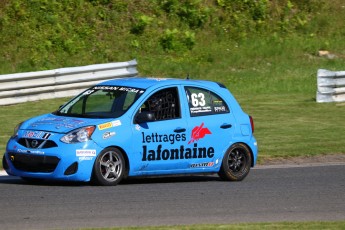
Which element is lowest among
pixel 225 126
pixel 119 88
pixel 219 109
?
pixel 225 126

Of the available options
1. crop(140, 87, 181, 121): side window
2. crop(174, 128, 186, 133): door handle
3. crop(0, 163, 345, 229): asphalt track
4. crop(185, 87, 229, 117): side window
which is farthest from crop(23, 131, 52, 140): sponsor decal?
crop(185, 87, 229, 117): side window

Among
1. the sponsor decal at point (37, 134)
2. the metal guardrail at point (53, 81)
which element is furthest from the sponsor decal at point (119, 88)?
the metal guardrail at point (53, 81)

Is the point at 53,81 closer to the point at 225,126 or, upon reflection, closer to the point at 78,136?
the point at 225,126

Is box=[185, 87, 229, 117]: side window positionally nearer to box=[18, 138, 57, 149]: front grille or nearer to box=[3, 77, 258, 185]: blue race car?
box=[3, 77, 258, 185]: blue race car

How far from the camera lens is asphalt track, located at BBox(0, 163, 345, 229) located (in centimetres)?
983

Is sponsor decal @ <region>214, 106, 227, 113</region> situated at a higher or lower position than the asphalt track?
higher

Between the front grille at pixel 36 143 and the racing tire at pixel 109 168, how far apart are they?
594 millimetres

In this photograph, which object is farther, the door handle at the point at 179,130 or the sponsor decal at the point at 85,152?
the door handle at the point at 179,130

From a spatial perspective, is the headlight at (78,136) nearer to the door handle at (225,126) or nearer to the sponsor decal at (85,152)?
the sponsor decal at (85,152)

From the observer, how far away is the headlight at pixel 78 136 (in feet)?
38.7

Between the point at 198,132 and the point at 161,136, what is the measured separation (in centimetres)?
62

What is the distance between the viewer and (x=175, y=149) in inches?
499

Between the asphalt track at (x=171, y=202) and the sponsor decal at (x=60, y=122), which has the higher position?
the sponsor decal at (x=60, y=122)

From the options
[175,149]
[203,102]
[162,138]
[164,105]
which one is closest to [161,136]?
[162,138]
